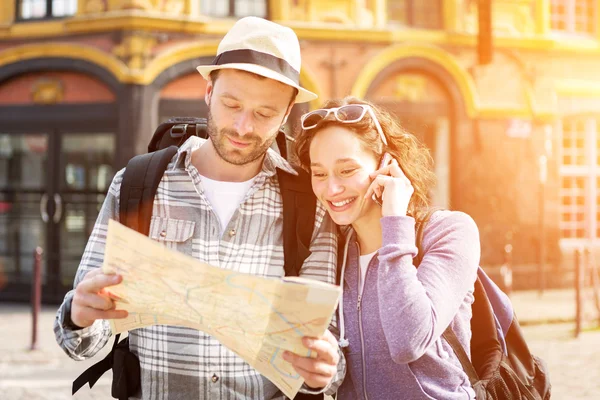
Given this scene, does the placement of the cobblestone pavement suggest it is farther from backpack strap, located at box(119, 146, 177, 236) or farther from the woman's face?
the woman's face

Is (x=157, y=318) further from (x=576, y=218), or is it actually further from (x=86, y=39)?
(x=576, y=218)

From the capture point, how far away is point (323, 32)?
11602mm

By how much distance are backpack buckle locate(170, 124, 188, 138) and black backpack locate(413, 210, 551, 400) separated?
0.88m

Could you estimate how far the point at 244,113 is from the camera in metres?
2.03

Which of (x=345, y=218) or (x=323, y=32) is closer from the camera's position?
(x=345, y=218)

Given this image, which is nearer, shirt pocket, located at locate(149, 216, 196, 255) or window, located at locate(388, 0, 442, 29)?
shirt pocket, located at locate(149, 216, 196, 255)

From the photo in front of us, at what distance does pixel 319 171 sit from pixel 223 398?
2.41 feet

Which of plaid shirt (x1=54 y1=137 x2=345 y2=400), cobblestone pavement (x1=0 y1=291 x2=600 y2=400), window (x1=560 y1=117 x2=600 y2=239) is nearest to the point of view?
plaid shirt (x1=54 y1=137 x2=345 y2=400)

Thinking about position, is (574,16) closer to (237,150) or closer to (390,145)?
(390,145)

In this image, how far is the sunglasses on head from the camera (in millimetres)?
2158

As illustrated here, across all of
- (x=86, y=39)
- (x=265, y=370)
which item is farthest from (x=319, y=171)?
(x=86, y=39)

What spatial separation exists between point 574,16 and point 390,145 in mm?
13228

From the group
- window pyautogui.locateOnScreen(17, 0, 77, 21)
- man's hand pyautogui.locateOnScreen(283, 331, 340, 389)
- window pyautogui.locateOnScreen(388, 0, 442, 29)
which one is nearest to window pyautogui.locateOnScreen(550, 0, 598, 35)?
window pyautogui.locateOnScreen(388, 0, 442, 29)

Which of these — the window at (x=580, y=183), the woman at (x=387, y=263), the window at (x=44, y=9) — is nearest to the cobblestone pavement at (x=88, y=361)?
the window at (x=580, y=183)
